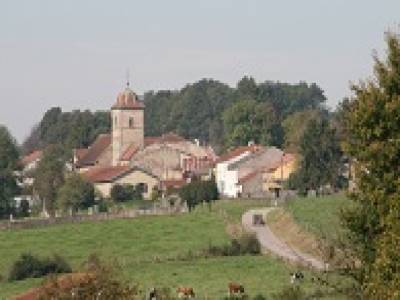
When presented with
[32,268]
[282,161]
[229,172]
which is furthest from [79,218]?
[229,172]

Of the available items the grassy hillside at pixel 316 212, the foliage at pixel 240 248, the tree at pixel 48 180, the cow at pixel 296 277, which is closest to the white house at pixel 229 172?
the tree at pixel 48 180

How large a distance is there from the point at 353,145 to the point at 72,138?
5656 inches

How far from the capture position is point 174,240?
262ft

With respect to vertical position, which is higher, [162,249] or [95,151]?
[95,151]

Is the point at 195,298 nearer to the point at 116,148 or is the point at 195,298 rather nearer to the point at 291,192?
the point at 291,192

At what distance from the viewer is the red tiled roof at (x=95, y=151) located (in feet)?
483

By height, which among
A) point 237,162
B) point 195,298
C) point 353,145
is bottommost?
point 195,298

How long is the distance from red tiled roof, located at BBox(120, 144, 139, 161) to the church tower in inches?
15.3

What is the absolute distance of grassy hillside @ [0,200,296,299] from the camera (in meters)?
58.7

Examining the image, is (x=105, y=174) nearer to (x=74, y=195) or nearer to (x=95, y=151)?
(x=74, y=195)

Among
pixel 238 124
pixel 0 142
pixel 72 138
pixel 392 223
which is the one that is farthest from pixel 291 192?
pixel 392 223

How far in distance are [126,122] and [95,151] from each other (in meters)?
11.0

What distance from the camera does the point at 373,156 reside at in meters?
30.5

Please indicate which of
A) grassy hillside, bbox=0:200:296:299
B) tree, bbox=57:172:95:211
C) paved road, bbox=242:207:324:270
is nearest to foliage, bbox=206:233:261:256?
paved road, bbox=242:207:324:270
